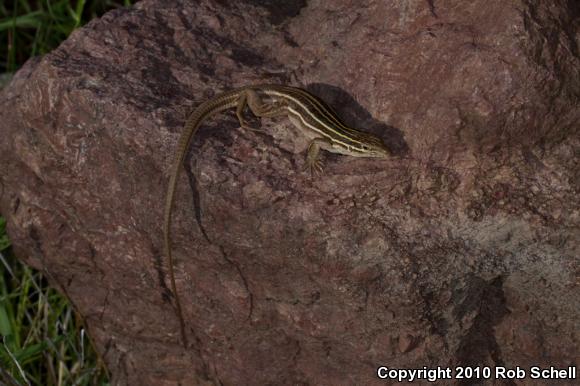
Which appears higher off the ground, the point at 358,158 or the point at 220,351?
the point at 358,158

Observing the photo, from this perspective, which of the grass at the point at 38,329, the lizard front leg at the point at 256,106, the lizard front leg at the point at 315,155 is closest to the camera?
the lizard front leg at the point at 315,155

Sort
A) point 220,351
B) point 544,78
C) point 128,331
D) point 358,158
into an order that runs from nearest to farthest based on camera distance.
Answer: point 544,78, point 358,158, point 220,351, point 128,331

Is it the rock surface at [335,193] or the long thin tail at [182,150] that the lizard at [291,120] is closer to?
the long thin tail at [182,150]

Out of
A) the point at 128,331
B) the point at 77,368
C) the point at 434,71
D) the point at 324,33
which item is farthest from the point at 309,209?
the point at 77,368

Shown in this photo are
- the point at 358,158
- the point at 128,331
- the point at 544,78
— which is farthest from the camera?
the point at 128,331

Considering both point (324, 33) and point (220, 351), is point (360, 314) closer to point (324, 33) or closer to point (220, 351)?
point (220, 351)

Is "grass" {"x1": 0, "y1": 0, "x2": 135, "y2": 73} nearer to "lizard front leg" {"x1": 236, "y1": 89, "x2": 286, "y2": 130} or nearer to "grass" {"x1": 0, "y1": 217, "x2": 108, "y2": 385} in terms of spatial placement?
"grass" {"x1": 0, "y1": 217, "x2": 108, "y2": 385}

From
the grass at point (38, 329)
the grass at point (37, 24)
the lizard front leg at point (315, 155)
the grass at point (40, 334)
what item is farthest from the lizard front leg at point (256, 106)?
the grass at point (37, 24)

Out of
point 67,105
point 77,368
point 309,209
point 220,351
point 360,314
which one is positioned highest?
point 67,105
